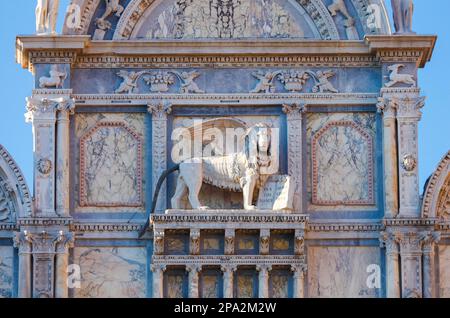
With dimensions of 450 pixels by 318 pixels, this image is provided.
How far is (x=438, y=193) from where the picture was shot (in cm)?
4728

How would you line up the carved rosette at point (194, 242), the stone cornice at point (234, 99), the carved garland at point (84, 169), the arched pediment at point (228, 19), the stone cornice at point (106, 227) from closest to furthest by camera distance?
the carved rosette at point (194, 242) < the stone cornice at point (106, 227) < the carved garland at point (84, 169) < the stone cornice at point (234, 99) < the arched pediment at point (228, 19)

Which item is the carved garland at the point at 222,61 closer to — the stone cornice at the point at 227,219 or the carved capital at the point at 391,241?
the stone cornice at the point at 227,219

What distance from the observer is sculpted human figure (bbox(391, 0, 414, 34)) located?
157ft

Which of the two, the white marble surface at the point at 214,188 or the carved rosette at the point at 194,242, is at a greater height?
the white marble surface at the point at 214,188

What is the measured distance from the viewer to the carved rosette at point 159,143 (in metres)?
47.4

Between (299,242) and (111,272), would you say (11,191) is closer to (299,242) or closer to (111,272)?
(111,272)

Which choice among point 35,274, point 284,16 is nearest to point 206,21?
point 284,16

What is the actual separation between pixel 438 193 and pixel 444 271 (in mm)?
991

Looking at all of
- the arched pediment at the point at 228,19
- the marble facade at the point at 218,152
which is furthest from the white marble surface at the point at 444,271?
the arched pediment at the point at 228,19

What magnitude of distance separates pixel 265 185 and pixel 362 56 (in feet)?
7.16

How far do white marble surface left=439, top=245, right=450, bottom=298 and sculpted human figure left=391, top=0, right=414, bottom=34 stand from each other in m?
2.87

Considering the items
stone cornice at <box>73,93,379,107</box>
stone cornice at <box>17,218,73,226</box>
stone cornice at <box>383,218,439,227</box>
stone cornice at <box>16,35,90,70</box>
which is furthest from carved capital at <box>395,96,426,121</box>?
stone cornice at <box>17,218,73,226</box>

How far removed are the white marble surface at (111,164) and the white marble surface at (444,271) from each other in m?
3.85

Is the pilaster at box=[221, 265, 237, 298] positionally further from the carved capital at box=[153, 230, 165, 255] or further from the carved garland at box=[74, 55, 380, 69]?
the carved garland at box=[74, 55, 380, 69]
